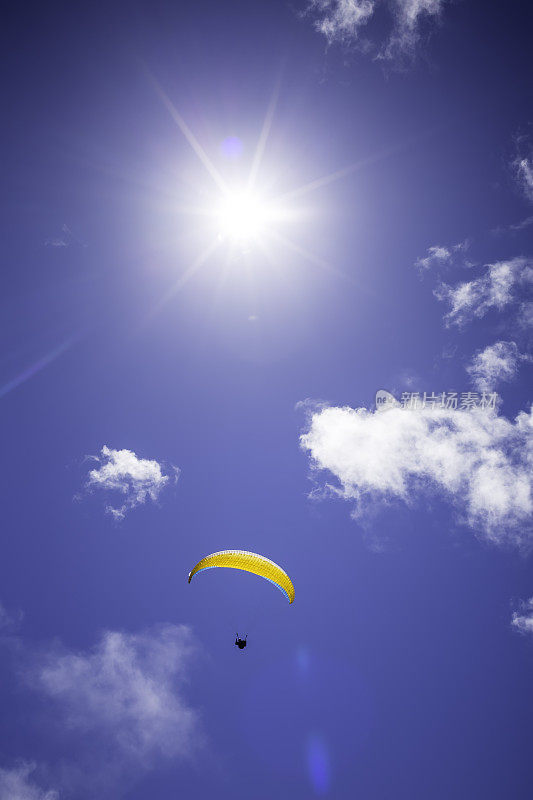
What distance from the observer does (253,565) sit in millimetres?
30953

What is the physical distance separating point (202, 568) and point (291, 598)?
679 cm

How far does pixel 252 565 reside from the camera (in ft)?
102

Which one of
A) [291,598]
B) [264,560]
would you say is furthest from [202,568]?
[291,598]

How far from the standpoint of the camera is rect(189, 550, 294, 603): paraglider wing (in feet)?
101

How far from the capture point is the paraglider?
1216 inches

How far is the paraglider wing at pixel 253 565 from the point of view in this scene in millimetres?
30891

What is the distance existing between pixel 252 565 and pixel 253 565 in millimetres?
70

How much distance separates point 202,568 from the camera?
103ft

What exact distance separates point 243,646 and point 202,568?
26.9ft

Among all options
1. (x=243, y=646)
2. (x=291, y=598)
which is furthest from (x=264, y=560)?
(x=243, y=646)

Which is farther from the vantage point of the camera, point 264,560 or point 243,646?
point 243,646

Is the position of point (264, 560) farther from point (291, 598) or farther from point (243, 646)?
point (243, 646)

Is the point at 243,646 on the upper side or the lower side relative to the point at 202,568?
lower

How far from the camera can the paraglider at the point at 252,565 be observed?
30.9 metres
